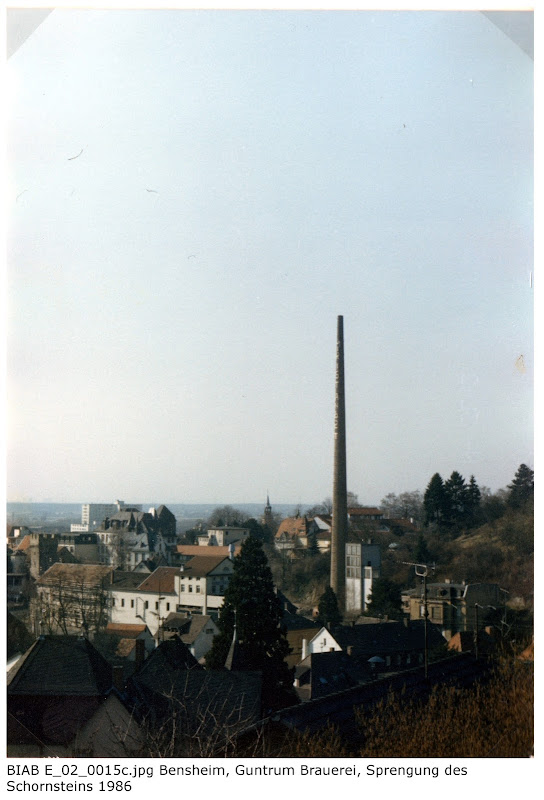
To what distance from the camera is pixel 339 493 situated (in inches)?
284

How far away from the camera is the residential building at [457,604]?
483 centimetres

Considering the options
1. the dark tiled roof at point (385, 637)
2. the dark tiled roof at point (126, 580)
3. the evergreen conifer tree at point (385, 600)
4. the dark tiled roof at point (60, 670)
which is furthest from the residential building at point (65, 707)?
the evergreen conifer tree at point (385, 600)

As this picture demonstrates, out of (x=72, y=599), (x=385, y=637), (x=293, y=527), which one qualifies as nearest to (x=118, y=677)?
(x=72, y=599)

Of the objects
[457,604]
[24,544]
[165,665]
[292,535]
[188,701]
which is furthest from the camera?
[292,535]

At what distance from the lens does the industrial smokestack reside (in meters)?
5.31

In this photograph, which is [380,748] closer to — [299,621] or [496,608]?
[496,608]

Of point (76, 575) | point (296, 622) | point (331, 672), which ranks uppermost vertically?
point (76, 575)

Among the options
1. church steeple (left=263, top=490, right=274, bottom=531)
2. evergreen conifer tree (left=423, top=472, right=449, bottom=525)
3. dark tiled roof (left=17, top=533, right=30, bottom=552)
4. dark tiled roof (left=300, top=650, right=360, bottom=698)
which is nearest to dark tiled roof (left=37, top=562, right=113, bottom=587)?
dark tiled roof (left=17, top=533, right=30, bottom=552)

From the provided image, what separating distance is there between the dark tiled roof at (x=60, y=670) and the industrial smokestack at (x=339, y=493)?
2.57 m

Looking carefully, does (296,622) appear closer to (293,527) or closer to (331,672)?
(331,672)

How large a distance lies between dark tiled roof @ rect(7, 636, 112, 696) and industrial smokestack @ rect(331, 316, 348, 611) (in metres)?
2.57

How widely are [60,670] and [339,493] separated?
372cm
